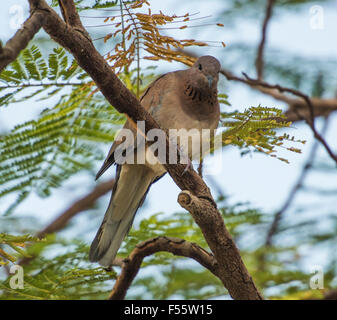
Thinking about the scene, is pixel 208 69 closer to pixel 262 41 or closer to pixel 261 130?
pixel 261 130

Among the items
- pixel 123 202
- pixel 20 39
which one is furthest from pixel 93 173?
pixel 20 39

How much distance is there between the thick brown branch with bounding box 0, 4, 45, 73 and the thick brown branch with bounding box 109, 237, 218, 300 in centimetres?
150

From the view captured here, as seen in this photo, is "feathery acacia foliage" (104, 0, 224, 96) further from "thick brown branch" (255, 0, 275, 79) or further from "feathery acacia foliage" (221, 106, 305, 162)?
"thick brown branch" (255, 0, 275, 79)

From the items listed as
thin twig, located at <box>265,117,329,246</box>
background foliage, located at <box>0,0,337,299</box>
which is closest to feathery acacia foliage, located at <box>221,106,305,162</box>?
background foliage, located at <box>0,0,337,299</box>

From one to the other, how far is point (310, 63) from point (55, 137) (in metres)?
3.09

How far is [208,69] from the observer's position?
3764 mm

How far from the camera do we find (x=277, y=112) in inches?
111

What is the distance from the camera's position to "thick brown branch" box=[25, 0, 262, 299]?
2.44 m

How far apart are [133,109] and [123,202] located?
151 centimetres

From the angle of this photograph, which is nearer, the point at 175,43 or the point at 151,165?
the point at 175,43

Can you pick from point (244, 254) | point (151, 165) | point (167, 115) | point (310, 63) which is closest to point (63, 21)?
point (167, 115)

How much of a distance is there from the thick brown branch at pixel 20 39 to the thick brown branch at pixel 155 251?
Answer: 1.50 m

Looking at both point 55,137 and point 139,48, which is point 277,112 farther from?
point 55,137

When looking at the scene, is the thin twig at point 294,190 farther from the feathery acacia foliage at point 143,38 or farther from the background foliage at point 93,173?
the feathery acacia foliage at point 143,38
